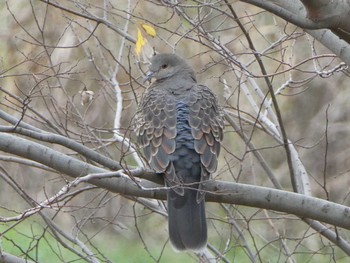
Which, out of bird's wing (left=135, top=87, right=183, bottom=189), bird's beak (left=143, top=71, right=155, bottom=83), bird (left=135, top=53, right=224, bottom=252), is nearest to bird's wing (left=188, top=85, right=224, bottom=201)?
bird (left=135, top=53, right=224, bottom=252)

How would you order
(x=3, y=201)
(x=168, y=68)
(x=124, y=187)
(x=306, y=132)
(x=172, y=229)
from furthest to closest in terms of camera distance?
(x=306, y=132) < (x=3, y=201) < (x=168, y=68) < (x=172, y=229) < (x=124, y=187)

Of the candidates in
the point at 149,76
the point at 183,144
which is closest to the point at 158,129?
the point at 183,144

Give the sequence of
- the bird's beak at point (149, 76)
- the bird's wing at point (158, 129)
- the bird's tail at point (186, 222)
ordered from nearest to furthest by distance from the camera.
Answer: the bird's tail at point (186, 222) → the bird's wing at point (158, 129) → the bird's beak at point (149, 76)

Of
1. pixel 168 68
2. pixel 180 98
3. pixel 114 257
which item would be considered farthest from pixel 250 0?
pixel 114 257

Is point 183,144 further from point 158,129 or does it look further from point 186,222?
point 186,222

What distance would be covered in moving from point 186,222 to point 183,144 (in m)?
0.47

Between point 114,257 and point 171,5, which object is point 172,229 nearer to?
point 171,5

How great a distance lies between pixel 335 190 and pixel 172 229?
178 inches

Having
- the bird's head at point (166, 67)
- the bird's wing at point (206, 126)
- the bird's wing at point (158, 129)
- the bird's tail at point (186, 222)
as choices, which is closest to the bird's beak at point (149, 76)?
the bird's head at point (166, 67)

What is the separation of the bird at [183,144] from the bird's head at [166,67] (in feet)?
0.36

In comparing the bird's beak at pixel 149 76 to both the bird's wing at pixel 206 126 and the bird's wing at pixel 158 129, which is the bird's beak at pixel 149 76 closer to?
the bird's wing at pixel 158 129

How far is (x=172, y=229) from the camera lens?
12.9 feet

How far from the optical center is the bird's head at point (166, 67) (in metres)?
5.05

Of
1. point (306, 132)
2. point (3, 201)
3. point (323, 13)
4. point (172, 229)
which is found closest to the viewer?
point (323, 13)
